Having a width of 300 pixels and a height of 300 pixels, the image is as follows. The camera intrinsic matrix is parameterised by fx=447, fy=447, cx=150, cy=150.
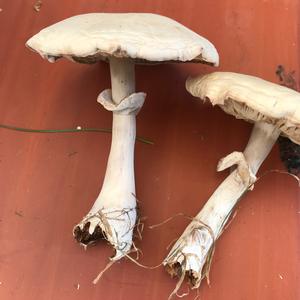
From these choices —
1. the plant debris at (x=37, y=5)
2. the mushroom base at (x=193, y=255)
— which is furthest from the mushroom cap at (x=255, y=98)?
the plant debris at (x=37, y=5)

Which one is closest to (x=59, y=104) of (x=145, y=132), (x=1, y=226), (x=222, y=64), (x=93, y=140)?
(x=93, y=140)

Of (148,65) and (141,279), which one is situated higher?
(148,65)

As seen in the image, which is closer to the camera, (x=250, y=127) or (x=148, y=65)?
(x=250, y=127)

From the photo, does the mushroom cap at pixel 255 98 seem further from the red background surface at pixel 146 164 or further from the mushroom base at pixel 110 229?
the mushroom base at pixel 110 229

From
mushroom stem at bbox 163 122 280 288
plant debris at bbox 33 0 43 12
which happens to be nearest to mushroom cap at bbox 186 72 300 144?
mushroom stem at bbox 163 122 280 288

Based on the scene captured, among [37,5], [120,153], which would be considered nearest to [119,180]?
[120,153]

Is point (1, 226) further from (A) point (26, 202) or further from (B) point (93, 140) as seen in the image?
(B) point (93, 140)

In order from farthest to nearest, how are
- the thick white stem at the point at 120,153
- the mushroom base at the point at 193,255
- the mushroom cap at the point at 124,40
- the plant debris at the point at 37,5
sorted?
the plant debris at the point at 37,5 < the thick white stem at the point at 120,153 < the mushroom base at the point at 193,255 < the mushroom cap at the point at 124,40

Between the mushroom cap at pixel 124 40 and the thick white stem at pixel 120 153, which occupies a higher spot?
the mushroom cap at pixel 124 40
